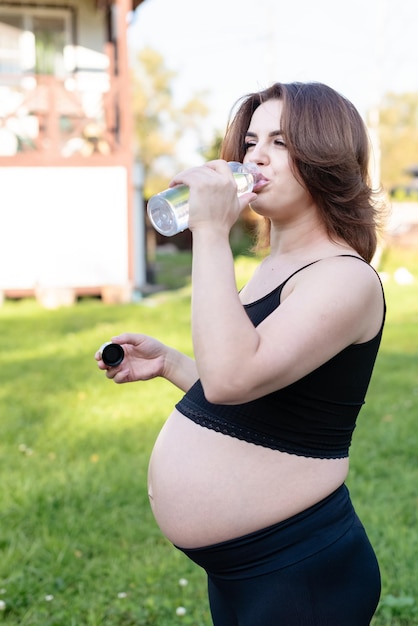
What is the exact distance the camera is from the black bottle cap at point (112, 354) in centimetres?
185

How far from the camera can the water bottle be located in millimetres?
1401

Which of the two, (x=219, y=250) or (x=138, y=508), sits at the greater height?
(x=219, y=250)

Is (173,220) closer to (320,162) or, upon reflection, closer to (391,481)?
Answer: (320,162)

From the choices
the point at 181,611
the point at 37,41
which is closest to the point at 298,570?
the point at 181,611

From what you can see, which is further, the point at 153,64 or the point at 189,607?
the point at 153,64

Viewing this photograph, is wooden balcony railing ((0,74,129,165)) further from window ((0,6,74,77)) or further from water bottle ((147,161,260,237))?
water bottle ((147,161,260,237))

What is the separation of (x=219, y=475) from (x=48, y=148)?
11022mm

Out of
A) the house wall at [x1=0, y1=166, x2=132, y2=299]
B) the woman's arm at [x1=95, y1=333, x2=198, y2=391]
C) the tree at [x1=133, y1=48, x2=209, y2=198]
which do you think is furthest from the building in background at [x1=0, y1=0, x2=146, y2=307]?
the tree at [x1=133, y1=48, x2=209, y2=198]

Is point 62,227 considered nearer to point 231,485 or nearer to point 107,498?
point 107,498

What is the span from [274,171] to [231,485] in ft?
2.07

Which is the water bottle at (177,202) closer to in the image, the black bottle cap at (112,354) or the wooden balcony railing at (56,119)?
the black bottle cap at (112,354)

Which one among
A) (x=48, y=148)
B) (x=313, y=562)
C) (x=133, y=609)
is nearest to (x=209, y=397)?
(x=313, y=562)

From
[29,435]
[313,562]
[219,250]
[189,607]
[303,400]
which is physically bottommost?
[29,435]

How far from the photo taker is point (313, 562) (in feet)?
4.99
